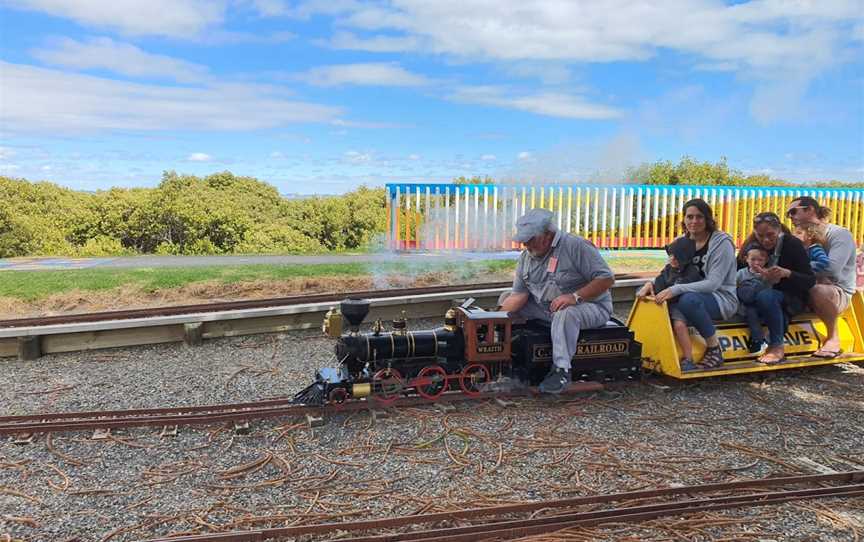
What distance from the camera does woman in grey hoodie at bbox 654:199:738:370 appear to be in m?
5.76

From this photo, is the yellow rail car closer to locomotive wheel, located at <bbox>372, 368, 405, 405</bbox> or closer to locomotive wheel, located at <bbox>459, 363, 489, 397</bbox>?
locomotive wheel, located at <bbox>459, 363, 489, 397</bbox>

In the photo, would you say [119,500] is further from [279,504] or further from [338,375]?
[338,375]

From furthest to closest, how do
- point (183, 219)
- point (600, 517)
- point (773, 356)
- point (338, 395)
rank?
point (183, 219) → point (773, 356) → point (338, 395) → point (600, 517)

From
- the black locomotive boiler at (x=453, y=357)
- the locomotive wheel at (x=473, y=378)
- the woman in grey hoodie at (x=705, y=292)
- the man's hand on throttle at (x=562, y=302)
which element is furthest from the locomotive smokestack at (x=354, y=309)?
the woman in grey hoodie at (x=705, y=292)

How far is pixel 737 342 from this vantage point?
20.4 ft

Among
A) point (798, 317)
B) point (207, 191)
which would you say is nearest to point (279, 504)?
point (798, 317)

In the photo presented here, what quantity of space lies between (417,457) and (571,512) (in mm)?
1191

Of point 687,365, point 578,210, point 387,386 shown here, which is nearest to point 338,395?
point 387,386

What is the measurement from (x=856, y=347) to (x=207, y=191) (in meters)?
17.6

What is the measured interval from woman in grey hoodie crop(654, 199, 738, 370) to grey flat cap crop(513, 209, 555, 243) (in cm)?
147

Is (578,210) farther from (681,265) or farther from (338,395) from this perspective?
(338,395)

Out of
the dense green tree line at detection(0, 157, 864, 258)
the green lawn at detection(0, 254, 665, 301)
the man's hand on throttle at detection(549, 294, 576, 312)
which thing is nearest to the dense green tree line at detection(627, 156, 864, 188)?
the dense green tree line at detection(0, 157, 864, 258)

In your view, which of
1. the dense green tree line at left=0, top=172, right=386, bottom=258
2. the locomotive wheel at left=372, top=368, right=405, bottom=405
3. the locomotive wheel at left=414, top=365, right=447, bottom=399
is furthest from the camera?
the dense green tree line at left=0, top=172, right=386, bottom=258

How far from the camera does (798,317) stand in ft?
21.4
